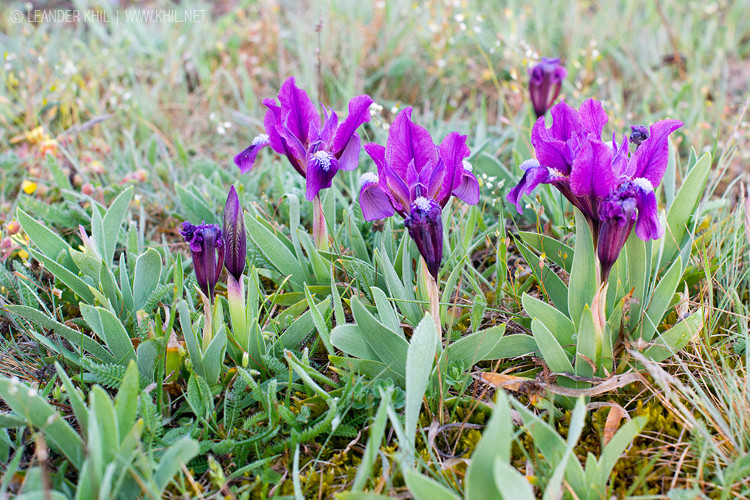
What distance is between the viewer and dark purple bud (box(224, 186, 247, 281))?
1643 mm

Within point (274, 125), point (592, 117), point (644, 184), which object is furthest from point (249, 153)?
point (644, 184)

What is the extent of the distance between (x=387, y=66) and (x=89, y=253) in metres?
2.47

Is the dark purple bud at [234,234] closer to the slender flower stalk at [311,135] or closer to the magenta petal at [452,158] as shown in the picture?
the slender flower stalk at [311,135]

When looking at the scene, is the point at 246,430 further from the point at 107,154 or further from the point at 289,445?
the point at 107,154

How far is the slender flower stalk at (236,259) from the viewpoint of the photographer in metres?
1.65

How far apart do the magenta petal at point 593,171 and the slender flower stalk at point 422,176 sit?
29 cm

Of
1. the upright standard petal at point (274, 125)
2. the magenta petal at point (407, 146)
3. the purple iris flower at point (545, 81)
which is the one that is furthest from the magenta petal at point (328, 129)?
the purple iris flower at point (545, 81)

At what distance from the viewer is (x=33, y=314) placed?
182 cm

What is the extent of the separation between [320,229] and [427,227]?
68 centimetres

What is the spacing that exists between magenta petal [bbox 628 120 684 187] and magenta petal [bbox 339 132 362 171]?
868 mm

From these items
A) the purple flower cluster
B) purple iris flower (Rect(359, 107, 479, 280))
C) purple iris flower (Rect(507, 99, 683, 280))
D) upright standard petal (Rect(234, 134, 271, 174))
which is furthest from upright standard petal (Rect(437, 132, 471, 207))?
upright standard petal (Rect(234, 134, 271, 174))

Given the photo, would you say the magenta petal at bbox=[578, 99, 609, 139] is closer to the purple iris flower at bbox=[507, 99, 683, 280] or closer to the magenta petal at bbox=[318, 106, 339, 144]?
the purple iris flower at bbox=[507, 99, 683, 280]

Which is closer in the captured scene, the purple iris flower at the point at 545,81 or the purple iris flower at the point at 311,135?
the purple iris flower at the point at 311,135

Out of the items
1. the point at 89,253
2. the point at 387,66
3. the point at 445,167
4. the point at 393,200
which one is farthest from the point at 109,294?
the point at 387,66
